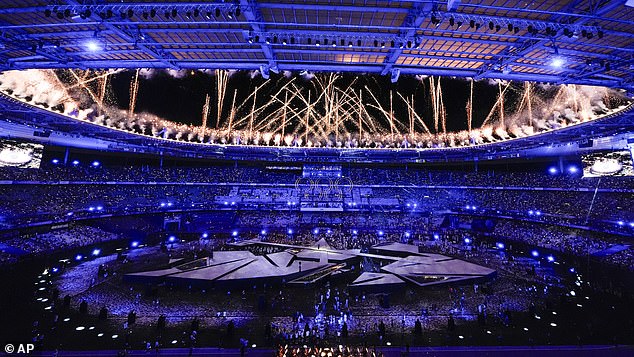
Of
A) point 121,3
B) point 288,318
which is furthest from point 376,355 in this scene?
point 121,3

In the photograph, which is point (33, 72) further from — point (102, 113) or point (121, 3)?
point (121, 3)

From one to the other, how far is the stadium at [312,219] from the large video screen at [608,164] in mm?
264

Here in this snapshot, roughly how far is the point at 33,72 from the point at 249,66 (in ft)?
71.0

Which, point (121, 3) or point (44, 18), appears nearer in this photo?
point (121, 3)

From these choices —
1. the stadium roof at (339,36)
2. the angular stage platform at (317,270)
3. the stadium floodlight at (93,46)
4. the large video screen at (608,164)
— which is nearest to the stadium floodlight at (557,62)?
the stadium roof at (339,36)

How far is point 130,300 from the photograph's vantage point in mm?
19984

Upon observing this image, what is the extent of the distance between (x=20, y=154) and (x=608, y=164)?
230 ft

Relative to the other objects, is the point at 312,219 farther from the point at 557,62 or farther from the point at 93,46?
the point at 557,62

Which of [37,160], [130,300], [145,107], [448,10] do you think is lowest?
[130,300]

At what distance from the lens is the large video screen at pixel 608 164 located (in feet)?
109

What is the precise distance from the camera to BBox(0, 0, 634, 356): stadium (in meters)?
13.3

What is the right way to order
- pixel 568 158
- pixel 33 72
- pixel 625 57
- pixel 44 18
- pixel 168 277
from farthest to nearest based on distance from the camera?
pixel 568 158, pixel 33 72, pixel 168 277, pixel 625 57, pixel 44 18

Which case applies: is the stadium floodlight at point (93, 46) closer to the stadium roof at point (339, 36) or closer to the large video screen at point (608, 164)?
the stadium roof at point (339, 36)

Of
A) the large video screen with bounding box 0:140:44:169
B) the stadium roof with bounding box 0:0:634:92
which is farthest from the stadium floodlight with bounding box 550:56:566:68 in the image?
the large video screen with bounding box 0:140:44:169
